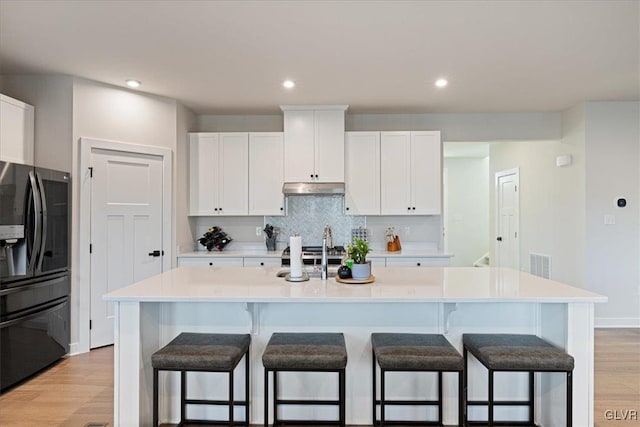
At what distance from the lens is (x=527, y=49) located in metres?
3.03

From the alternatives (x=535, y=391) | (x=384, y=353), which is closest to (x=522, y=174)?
(x=535, y=391)

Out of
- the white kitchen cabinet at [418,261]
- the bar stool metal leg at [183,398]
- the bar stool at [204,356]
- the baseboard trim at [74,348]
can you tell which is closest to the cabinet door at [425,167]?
the white kitchen cabinet at [418,261]

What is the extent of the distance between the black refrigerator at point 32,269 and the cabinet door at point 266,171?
1.88 m

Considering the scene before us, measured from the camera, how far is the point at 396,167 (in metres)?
4.56

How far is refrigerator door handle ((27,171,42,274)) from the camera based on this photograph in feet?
10.0

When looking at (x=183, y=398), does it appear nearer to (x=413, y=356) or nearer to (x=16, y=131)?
(x=413, y=356)

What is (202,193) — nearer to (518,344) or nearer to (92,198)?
(92,198)

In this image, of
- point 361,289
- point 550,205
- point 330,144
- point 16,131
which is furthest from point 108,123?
point 550,205

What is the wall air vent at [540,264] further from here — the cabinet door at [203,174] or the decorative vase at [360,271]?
the cabinet door at [203,174]

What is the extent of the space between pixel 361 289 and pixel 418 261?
2.27 m

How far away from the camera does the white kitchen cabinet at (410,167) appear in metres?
4.55

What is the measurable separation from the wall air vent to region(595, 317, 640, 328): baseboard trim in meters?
0.85

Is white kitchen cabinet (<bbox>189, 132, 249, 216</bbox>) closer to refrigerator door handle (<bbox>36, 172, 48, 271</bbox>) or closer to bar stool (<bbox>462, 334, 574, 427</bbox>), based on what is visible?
refrigerator door handle (<bbox>36, 172, 48, 271</bbox>)

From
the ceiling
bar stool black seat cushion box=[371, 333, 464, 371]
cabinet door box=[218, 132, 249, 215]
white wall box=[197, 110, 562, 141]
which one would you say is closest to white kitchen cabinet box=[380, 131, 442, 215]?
white wall box=[197, 110, 562, 141]
